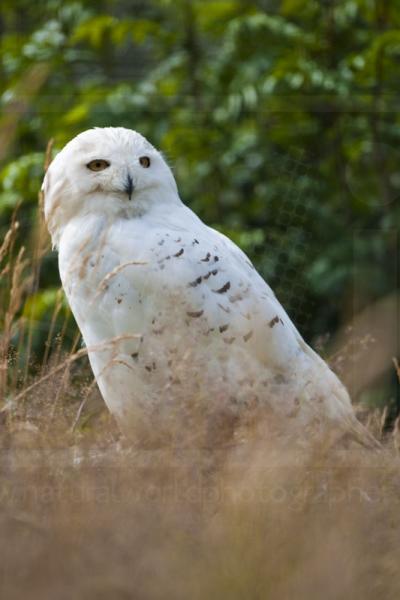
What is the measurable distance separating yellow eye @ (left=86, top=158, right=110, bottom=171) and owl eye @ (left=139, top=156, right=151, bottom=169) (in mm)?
119

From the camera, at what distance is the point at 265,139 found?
6.28m

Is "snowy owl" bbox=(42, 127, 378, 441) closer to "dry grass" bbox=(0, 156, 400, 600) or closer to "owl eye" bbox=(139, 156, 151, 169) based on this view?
"owl eye" bbox=(139, 156, 151, 169)

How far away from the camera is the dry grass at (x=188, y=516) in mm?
1572

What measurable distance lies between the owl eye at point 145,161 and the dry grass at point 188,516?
0.88 metres

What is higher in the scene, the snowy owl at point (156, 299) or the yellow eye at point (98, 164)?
the yellow eye at point (98, 164)

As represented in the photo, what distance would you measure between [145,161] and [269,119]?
345cm

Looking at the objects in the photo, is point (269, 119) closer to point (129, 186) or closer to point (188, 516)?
point (129, 186)

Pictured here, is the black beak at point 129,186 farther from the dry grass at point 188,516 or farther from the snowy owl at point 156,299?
the dry grass at point 188,516

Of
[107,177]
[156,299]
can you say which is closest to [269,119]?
[107,177]

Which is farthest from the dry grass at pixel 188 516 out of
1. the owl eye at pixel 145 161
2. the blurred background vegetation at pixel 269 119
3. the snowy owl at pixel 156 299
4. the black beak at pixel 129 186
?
the blurred background vegetation at pixel 269 119

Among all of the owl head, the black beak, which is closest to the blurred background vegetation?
the owl head

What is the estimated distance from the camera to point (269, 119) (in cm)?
641

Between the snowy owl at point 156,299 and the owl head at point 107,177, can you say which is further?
the owl head at point 107,177

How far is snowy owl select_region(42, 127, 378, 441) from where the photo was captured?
9.34 feet
